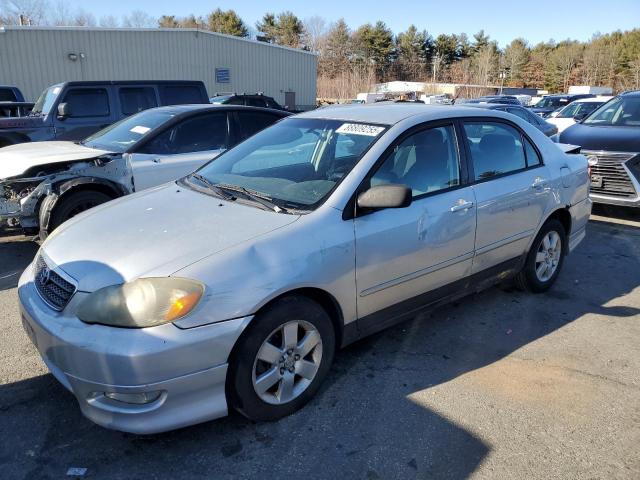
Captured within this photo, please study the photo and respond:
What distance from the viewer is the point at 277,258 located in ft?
8.50

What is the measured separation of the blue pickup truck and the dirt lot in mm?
4832

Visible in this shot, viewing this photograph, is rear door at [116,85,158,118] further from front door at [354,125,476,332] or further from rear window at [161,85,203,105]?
front door at [354,125,476,332]

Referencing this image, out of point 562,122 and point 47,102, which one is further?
point 562,122

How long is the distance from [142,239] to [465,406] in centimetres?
203

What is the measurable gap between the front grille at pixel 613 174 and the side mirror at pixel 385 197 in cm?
563

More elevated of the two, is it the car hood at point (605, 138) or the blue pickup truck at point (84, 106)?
the blue pickup truck at point (84, 106)

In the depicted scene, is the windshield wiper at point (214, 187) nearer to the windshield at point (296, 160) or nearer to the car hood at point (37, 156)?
the windshield at point (296, 160)

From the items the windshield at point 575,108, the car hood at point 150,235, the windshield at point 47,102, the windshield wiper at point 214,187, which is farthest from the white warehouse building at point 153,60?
the car hood at point 150,235

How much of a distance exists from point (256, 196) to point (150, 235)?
693mm

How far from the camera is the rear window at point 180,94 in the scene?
905 centimetres

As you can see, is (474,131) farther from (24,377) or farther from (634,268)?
(24,377)

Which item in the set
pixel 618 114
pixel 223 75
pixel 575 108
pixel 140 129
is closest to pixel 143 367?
pixel 140 129

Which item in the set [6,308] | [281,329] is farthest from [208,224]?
[6,308]

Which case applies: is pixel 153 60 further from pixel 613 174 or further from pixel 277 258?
pixel 277 258
